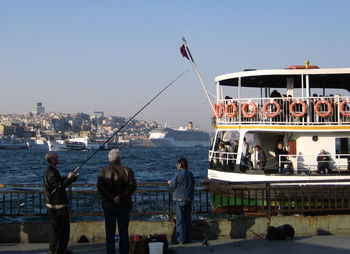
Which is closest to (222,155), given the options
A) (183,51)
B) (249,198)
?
(183,51)

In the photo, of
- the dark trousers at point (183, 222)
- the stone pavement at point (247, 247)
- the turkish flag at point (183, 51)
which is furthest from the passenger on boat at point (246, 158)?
the dark trousers at point (183, 222)

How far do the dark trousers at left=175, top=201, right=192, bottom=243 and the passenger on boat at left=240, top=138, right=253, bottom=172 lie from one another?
8992 mm

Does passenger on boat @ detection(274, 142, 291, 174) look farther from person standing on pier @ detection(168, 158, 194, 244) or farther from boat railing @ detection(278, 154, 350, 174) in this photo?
person standing on pier @ detection(168, 158, 194, 244)

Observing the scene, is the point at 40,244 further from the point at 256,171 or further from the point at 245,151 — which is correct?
the point at 245,151

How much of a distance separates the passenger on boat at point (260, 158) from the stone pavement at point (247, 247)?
26.8 ft

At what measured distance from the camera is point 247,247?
29.3ft

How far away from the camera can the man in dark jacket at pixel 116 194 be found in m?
7.58

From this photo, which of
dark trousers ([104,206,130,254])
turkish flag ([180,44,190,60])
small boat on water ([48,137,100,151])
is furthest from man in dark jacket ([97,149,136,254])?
small boat on water ([48,137,100,151])

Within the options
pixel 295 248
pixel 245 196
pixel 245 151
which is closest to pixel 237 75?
pixel 245 151

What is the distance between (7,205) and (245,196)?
13677mm

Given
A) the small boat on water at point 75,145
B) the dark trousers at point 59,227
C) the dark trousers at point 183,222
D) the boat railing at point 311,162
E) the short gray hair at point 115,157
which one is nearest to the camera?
the short gray hair at point 115,157

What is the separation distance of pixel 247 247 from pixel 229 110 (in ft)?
33.8

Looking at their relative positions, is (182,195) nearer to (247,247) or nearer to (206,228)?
(206,228)

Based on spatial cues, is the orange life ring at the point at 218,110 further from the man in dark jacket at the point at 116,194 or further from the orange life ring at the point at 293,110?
the man in dark jacket at the point at 116,194
